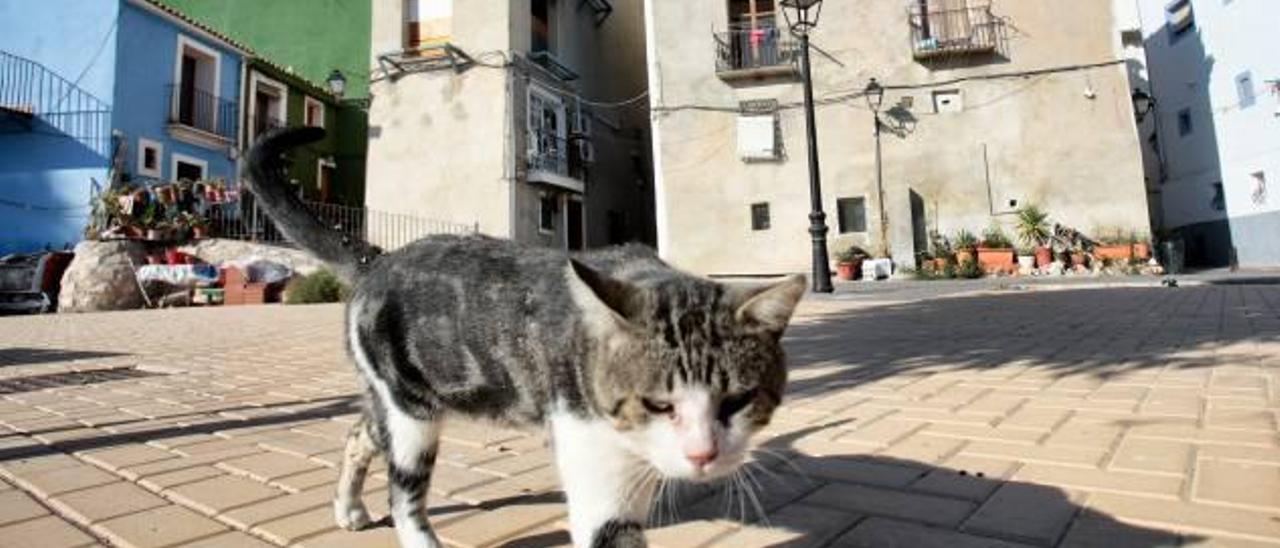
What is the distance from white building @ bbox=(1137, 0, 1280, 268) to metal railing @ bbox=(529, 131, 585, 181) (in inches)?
647

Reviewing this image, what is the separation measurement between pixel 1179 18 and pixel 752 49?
12977mm

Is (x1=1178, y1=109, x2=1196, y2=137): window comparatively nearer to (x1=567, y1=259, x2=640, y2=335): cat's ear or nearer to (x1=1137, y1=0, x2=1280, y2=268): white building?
(x1=1137, y1=0, x2=1280, y2=268): white building

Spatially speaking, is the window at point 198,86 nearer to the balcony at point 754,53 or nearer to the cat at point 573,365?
the balcony at point 754,53

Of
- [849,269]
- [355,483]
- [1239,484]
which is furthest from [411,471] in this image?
[849,269]

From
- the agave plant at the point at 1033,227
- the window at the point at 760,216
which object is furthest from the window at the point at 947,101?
the window at the point at 760,216

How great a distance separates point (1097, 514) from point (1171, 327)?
522 centimetres

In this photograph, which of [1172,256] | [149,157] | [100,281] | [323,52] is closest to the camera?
[100,281]

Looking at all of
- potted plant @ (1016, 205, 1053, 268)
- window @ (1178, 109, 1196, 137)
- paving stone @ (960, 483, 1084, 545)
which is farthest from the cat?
window @ (1178, 109, 1196, 137)

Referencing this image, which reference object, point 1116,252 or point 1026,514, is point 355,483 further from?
point 1116,252

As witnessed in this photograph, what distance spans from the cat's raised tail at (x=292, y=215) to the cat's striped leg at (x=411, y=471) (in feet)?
2.12

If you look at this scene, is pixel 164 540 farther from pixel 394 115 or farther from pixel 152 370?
pixel 394 115

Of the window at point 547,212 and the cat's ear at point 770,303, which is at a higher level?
the window at point 547,212

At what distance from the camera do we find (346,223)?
764 inches

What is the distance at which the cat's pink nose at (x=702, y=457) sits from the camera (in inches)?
59.5
